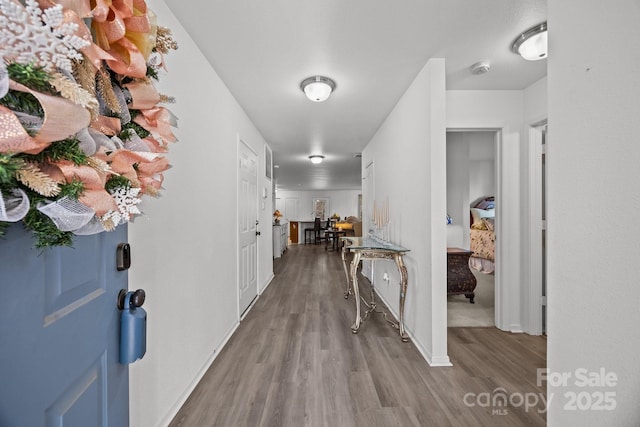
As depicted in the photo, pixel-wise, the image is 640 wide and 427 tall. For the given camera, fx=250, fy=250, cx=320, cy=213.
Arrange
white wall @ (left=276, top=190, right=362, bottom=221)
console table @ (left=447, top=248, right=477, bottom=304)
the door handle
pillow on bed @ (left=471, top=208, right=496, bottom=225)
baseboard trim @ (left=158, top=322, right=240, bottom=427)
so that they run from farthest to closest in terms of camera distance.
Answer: white wall @ (left=276, top=190, right=362, bottom=221) → pillow on bed @ (left=471, top=208, right=496, bottom=225) → console table @ (left=447, top=248, right=477, bottom=304) → baseboard trim @ (left=158, top=322, right=240, bottom=427) → the door handle

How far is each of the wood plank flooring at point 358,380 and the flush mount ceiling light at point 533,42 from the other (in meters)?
2.39

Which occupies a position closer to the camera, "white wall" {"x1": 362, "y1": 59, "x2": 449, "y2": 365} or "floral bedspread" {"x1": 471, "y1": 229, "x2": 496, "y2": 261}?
"white wall" {"x1": 362, "y1": 59, "x2": 449, "y2": 365}

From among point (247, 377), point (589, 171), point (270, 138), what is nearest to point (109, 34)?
point (589, 171)

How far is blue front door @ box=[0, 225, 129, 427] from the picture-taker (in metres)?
0.50

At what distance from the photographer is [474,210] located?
598 cm

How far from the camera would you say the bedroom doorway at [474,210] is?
3033 mm

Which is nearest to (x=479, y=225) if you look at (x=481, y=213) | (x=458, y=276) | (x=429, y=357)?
(x=481, y=213)

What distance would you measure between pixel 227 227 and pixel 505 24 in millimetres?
2696

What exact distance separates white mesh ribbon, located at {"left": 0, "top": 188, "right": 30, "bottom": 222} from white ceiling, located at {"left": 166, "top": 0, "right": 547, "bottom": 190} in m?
1.58

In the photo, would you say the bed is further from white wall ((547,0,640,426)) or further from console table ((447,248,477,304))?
white wall ((547,0,640,426))

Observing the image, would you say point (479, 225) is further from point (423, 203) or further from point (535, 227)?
point (423, 203)

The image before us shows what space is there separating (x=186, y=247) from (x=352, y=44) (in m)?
1.88

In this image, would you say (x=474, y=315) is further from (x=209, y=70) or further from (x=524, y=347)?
(x=209, y=70)

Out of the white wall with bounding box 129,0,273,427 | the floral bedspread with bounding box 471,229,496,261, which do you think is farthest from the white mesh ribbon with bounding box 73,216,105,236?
the floral bedspread with bounding box 471,229,496,261
